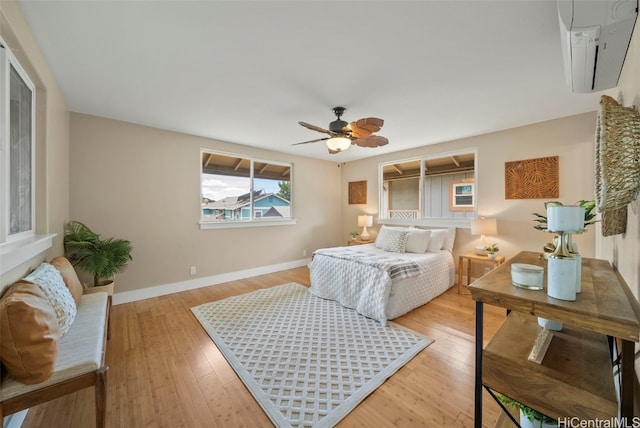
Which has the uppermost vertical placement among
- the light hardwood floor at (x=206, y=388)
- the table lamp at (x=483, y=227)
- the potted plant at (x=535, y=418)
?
the table lamp at (x=483, y=227)

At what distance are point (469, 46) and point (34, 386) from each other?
3.17 meters

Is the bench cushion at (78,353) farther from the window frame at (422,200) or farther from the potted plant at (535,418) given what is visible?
the window frame at (422,200)

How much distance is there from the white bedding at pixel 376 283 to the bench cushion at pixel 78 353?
223cm

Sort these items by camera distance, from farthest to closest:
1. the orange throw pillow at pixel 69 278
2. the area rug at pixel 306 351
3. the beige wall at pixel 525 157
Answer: the beige wall at pixel 525 157
the orange throw pillow at pixel 69 278
the area rug at pixel 306 351

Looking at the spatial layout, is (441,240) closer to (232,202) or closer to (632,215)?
(632,215)

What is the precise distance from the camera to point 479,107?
272 cm

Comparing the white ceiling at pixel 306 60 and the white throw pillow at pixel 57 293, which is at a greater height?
the white ceiling at pixel 306 60

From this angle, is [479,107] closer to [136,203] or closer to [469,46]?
[469,46]


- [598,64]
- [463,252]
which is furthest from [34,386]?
[463,252]

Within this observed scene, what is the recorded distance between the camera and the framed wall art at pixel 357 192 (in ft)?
17.8

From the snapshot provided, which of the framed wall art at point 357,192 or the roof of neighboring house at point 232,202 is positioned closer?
the roof of neighboring house at point 232,202

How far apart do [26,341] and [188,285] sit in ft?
9.14

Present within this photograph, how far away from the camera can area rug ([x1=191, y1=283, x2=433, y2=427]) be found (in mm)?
1535

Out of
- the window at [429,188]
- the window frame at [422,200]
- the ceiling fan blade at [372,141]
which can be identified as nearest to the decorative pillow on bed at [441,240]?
the window frame at [422,200]
